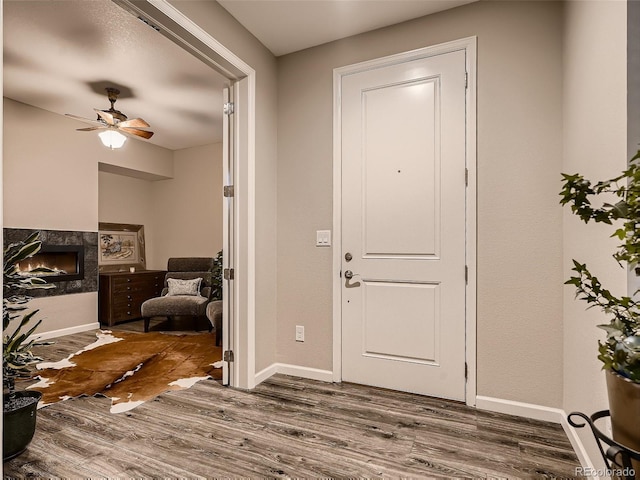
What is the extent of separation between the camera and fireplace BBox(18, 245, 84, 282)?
4410mm

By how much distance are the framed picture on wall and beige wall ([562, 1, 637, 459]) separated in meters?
5.92

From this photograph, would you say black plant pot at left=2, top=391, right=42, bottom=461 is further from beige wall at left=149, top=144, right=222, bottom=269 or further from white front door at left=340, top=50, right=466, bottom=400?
beige wall at left=149, top=144, right=222, bottom=269

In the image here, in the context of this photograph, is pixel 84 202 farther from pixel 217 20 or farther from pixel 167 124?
pixel 217 20

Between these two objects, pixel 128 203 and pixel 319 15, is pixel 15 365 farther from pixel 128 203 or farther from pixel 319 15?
pixel 128 203

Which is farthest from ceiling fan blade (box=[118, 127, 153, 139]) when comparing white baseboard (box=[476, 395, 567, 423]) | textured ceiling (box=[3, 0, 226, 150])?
white baseboard (box=[476, 395, 567, 423])

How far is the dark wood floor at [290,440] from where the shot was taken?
1.72 metres

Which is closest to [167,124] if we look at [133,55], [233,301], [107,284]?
[133,55]

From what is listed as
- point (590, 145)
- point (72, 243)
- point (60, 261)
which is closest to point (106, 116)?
point (72, 243)

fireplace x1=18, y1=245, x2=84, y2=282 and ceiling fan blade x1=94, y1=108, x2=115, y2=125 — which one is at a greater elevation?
ceiling fan blade x1=94, y1=108, x2=115, y2=125

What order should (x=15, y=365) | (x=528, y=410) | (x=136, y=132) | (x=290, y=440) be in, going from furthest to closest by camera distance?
(x=136, y=132) < (x=528, y=410) < (x=290, y=440) < (x=15, y=365)

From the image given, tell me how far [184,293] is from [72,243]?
5.03 ft

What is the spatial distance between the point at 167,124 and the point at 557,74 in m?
4.59

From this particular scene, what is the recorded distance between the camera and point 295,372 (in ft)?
9.68

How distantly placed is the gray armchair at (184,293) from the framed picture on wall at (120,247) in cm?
100
